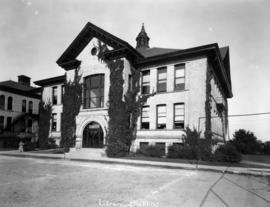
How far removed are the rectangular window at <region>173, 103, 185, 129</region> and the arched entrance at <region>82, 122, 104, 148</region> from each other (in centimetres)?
727

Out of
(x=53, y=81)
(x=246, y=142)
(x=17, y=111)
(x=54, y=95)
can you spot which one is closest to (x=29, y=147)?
(x=54, y=95)

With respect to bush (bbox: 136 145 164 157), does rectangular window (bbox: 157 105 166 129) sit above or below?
above

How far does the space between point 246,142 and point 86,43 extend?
82.5 feet

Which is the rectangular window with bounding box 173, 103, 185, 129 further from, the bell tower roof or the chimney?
the chimney

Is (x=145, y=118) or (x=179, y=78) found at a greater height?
(x=179, y=78)

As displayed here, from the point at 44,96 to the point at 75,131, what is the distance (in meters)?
10.0

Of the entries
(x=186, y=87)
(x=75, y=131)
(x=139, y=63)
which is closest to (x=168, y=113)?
(x=186, y=87)

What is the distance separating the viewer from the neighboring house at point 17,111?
118 feet

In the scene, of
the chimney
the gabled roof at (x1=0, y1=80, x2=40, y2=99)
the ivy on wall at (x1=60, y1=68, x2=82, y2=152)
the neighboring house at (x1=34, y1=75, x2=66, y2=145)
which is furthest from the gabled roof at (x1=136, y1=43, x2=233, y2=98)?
the chimney

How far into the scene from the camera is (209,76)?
2036 centimetres

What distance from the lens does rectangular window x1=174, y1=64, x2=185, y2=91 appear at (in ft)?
70.5

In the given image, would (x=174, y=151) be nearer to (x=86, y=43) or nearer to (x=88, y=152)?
(x=88, y=152)

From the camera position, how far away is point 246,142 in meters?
32.5

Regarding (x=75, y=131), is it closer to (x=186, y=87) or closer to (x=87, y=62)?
(x=87, y=62)
